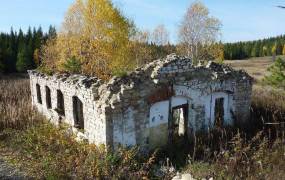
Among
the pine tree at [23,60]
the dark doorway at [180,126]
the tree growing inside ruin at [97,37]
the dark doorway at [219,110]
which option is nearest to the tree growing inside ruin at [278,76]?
the dark doorway at [219,110]

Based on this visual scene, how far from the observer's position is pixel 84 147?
332 inches

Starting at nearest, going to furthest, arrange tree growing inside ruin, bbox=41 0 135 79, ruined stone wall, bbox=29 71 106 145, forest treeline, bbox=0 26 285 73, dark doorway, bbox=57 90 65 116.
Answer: ruined stone wall, bbox=29 71 106 145 → dark doorway, bbox=57 90 65 116 → tree growing inside ruin, bbox=41 0 135 79 → forest treeline, bbox=0 26 285 73

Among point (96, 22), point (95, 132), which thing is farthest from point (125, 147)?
point (96, 22)

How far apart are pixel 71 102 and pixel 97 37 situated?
1048cm

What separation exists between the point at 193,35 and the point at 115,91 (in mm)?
20144

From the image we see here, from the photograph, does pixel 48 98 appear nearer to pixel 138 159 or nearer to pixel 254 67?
pixel 138 159

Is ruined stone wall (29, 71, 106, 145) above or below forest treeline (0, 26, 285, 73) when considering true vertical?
below

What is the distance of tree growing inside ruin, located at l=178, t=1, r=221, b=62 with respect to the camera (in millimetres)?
27281

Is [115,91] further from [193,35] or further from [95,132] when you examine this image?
[193,35]

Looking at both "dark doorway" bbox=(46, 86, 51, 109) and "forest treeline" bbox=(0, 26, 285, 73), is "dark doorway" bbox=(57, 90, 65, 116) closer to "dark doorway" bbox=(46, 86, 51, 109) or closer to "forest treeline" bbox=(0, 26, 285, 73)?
"dark doorway" bbox=(46, 86, 51, 109)

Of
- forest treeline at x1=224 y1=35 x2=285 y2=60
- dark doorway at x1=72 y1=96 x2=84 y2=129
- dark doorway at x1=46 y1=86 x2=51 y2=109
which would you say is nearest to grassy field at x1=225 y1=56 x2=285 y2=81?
forest treeline at x1=224 y1=35 x2=285 y2=60

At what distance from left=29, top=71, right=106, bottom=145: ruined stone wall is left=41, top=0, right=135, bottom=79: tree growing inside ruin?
621 cm

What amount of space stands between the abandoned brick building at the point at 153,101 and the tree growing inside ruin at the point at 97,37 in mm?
8304

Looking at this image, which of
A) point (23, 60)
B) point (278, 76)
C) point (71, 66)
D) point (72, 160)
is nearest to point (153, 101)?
point (72, 160)
